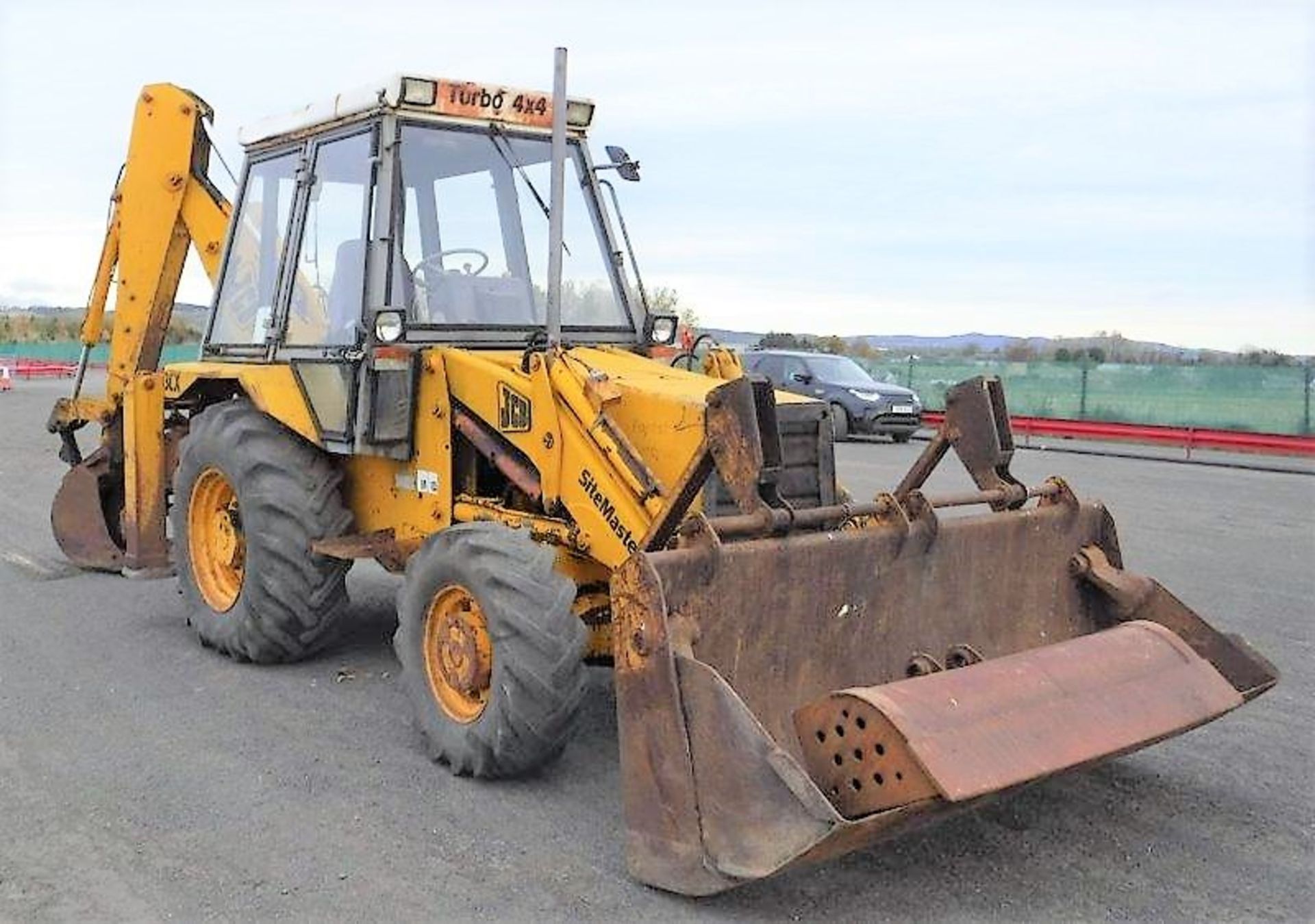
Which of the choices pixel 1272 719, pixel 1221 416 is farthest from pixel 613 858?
pixel 1221 416

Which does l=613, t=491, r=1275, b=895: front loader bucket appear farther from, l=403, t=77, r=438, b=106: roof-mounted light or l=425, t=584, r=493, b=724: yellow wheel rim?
l=403, t=77, r=438, b=106: roof-mounted light

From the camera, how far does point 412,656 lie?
535cm

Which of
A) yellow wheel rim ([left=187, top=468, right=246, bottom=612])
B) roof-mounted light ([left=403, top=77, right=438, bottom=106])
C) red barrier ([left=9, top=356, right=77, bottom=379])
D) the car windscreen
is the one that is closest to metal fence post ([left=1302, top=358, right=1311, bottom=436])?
the car windscreen

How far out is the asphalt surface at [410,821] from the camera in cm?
405

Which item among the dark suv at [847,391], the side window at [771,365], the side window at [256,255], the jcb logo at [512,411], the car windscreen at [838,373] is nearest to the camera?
the jcb logo at [512,411]

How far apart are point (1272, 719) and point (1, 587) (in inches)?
300

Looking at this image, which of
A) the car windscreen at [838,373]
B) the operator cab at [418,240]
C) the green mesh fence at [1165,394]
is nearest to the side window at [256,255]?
the operator cab at [418,240]

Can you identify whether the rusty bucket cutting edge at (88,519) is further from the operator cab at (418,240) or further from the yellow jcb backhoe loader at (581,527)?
the operator cab at (418,240)

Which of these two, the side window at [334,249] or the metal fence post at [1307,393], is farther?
the metal fence post at [1307,393]

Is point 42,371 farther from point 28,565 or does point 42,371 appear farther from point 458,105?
point 458,105

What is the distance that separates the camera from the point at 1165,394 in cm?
2688

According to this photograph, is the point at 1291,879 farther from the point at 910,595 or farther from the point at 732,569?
the point at 732,569

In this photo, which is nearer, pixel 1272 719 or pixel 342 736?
pixel 342 736

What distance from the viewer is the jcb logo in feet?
18.3
